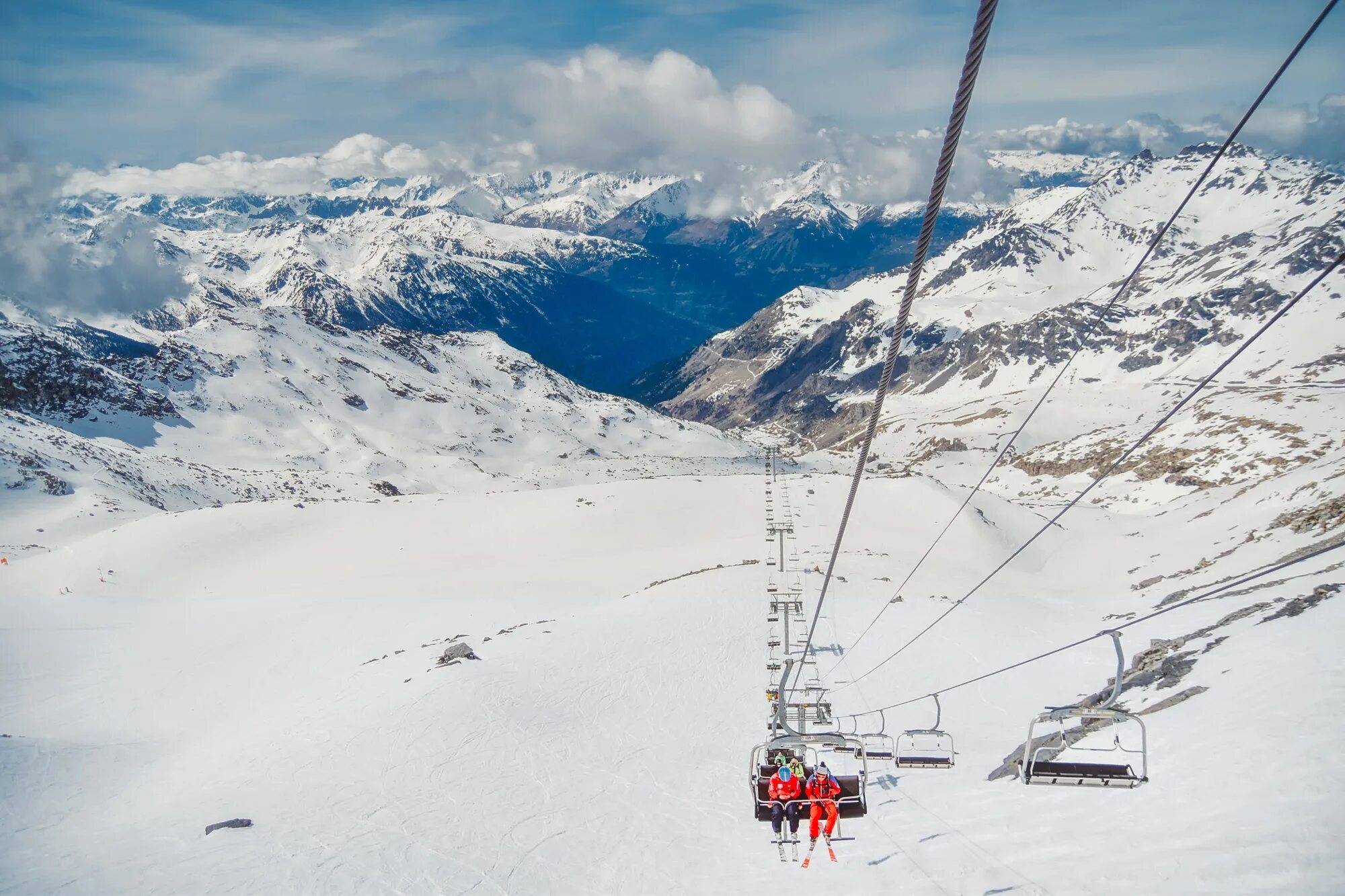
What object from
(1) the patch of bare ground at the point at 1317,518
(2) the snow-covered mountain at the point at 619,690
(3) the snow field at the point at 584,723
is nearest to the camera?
(3) the snow field at the point at 584,723

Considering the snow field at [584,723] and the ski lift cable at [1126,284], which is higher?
the ski lift cable at [1126,284]

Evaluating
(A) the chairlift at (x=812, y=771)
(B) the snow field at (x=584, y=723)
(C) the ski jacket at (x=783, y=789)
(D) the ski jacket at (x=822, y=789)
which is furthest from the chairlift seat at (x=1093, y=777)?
(C) the ski jacket at (x=783, y=789)

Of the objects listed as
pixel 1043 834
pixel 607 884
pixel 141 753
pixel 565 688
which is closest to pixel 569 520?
pixel 565 688

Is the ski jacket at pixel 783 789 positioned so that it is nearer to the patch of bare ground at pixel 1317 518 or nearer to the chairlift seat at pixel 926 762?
the chairlift seat at pixel 926 762

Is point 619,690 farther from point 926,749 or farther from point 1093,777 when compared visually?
point 1093,777

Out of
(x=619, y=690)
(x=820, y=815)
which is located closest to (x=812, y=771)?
(x=820, y=815)

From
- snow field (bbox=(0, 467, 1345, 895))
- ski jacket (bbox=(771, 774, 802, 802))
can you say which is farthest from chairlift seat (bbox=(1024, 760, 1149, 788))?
ski jacket (bbox=(771, 774, 802, 802))

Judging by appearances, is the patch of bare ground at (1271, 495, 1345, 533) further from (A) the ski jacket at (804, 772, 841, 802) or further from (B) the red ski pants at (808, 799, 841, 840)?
(B) the red ski pants at (808, 799, 841, 840)
